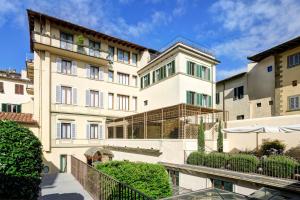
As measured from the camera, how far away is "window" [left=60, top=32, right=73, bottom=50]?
24469 millimetres

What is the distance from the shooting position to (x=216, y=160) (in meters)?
15.2

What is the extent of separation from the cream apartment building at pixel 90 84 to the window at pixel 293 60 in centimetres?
718

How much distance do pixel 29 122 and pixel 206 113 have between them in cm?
1624

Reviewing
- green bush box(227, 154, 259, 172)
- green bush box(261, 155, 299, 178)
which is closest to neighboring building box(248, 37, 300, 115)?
green bush box(227, 154, 259, 172)

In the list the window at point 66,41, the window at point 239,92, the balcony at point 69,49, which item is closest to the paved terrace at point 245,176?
the window at point 239,92

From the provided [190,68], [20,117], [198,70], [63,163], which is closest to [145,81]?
[190,68]

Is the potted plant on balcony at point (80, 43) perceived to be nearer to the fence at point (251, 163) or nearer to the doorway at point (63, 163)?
the doorway at point (63, 163)

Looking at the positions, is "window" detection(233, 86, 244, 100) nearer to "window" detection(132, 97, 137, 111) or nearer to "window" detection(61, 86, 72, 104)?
"window" detection(132, 97, 137, 111)

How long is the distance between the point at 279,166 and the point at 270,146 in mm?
5245

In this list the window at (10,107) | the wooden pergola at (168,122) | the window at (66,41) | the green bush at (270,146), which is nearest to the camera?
the green bush at (270,146)

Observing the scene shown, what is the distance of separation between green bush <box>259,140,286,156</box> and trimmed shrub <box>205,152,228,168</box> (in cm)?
382

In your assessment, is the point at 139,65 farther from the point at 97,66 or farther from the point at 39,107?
the point at 39,107

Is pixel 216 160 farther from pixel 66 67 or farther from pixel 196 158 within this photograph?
pixel 66 67

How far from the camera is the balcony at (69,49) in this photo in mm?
22986
